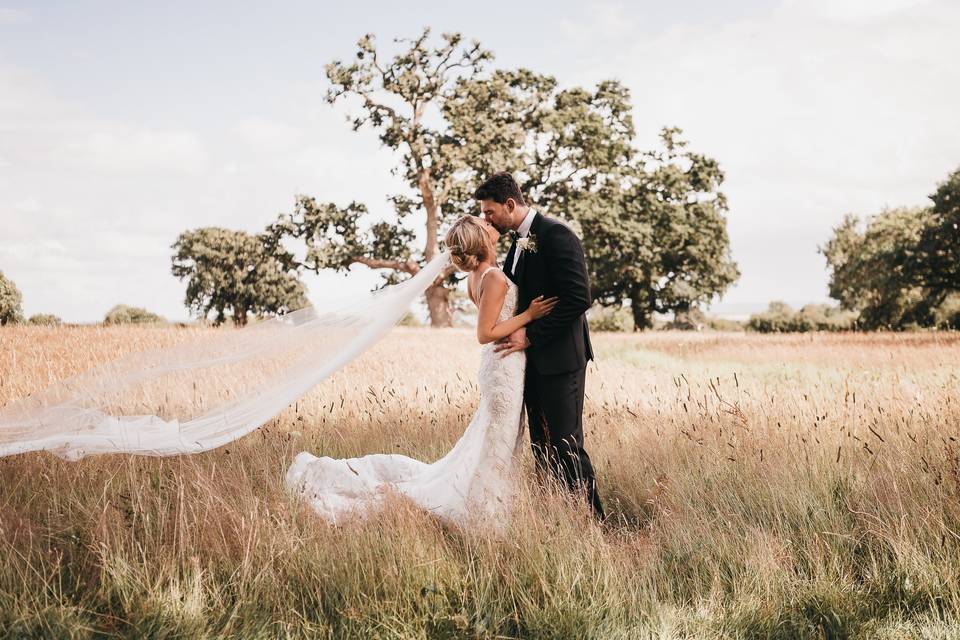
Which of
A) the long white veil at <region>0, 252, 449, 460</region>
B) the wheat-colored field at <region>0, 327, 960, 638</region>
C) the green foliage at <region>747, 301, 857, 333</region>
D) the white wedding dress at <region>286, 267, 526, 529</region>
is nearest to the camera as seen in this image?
the wheat-colored field at <region>0, 327, 960, 638</region>

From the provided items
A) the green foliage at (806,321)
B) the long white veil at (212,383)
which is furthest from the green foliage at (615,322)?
the long white veil at (212,383)

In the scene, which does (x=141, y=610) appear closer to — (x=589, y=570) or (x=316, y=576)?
(x=316, y=576)

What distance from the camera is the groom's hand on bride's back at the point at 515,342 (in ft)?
15.0

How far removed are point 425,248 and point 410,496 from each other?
85.5 feet

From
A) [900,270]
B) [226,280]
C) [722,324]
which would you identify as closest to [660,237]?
[900,270]

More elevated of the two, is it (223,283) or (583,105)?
(583,105)

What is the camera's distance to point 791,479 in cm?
473

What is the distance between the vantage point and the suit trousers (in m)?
4.61

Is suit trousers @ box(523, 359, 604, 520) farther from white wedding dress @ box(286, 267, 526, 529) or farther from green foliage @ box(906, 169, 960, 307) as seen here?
green foliage @ box(906, 169, 960, 307)

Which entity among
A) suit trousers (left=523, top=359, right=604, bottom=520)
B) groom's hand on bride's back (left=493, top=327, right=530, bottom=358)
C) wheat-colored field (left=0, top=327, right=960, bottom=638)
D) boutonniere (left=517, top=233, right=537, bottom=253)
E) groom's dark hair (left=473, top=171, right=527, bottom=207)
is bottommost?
wheat-colored field (left=0, top=327, right=960, bottom=638)

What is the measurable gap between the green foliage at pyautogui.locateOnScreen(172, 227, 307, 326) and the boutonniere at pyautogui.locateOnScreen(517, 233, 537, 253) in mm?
41408

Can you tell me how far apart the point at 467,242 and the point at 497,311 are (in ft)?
1.63

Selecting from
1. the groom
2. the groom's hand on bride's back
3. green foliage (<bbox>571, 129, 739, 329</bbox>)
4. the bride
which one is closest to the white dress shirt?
the groom

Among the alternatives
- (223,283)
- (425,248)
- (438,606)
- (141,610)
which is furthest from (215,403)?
(223,283)
